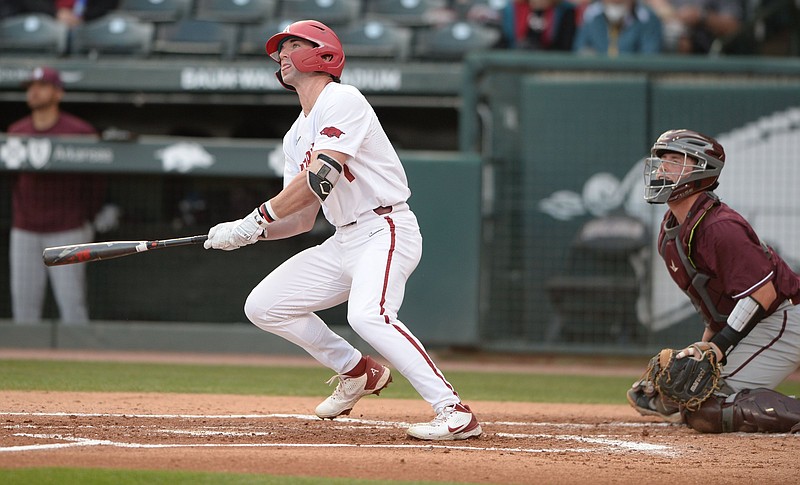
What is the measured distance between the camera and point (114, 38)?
10.4m

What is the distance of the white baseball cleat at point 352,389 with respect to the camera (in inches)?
194

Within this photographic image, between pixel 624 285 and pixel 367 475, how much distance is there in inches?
213

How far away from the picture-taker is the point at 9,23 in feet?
35.6

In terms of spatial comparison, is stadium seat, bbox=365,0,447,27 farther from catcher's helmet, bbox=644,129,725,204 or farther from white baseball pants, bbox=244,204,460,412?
white baseball pants, bbox=244,204,460,412

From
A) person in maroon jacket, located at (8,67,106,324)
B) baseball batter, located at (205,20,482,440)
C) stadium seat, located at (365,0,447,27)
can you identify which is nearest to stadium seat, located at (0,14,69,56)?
person in maroon jacket, located at (8,67,106,324)

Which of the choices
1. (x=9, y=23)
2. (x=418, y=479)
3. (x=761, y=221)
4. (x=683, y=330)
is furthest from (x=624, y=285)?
(x=9, y=23)

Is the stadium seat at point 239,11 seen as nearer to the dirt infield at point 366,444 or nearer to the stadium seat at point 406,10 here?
the stadium seat at point 406,10

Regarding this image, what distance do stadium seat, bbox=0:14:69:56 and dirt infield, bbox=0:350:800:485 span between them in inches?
210

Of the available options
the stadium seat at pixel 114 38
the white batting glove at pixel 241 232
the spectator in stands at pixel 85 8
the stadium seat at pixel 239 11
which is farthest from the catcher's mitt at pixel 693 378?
the spectator in stands at pixel 85 8

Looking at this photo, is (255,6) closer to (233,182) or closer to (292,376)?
(233,182)

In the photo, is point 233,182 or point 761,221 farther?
point 233,182

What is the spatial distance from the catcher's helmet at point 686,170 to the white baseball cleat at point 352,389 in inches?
57.5

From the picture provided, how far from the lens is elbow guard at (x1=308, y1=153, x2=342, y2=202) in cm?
440

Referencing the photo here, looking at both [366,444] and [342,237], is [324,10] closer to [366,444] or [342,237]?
[342,237]
